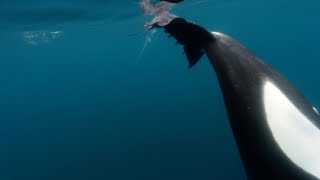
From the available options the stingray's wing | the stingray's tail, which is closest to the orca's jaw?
the stingray's tail

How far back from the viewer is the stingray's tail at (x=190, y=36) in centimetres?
425

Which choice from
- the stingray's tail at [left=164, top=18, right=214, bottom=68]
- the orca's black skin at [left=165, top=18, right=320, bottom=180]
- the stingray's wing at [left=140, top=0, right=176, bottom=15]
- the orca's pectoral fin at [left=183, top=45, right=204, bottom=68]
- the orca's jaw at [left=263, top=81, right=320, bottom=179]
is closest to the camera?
the orca's jaw at [left=263, top=81, right=320, bottom=179]

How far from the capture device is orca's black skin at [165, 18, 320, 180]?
3.29 m

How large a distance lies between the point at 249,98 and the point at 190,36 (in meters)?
1.14

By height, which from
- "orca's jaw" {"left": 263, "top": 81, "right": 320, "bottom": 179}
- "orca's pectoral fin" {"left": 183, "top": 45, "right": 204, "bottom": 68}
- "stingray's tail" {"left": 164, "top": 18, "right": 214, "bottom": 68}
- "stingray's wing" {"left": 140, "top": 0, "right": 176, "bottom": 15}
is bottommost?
"orca's jaw" {"left": 263, "top": 81, "right": 320, "bottom": 179}

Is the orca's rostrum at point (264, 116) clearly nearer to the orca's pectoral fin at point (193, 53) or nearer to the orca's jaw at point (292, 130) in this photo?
the orca's jaw at point (292, 130)

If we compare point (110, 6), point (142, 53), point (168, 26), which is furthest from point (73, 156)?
point (142, 53)

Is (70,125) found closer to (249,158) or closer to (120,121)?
(120,121)

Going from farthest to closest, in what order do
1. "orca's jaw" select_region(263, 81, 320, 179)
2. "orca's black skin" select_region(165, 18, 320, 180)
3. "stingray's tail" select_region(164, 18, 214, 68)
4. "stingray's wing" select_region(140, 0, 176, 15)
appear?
1. "stingray's wing" select_region(140, 0, 176, 15)
2. "stingray's tail" select_region(164, 18, 214, 68)
3. "orca's black skin" select_region(165, 18, 320, 180)
4. "orca's jaw" select_region(263, 81, 320, 179)

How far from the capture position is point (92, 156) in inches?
830

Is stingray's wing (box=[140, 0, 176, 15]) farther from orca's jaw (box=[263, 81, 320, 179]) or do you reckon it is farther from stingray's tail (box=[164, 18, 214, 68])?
orca's jaw (box=[263, 81, 320, 179])

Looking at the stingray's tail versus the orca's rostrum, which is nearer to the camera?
the orca's rostrum

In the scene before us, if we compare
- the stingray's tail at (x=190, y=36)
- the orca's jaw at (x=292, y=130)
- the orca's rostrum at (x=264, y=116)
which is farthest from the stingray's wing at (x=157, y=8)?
the orca's jaw at (x=292, y=130)

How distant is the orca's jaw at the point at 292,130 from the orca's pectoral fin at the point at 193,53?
3.34 feet
